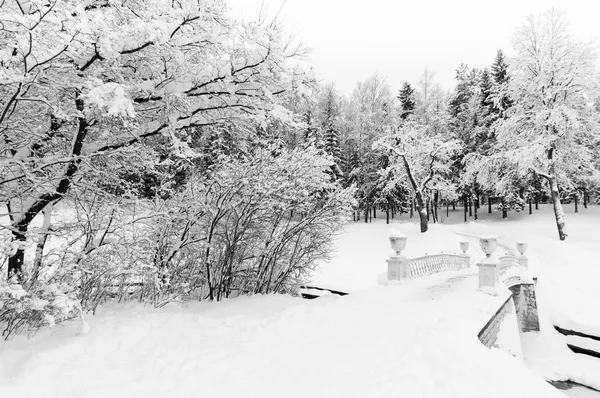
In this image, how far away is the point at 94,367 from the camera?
383 cm

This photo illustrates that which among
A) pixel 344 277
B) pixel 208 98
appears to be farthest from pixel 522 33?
pixel 208 98

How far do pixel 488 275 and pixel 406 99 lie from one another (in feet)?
93.9

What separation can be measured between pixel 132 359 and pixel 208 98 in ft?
11.4


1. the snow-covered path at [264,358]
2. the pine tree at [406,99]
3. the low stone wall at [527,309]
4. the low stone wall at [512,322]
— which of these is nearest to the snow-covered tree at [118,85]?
the snow-covered path at [264,358]

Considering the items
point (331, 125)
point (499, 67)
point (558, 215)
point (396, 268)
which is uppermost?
point (499, 67)

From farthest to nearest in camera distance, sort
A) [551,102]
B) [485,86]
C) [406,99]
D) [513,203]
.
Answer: [406,99]
[485,86]
[513,203]
[551,102]

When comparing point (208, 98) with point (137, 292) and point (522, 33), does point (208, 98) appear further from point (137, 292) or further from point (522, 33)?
point (522, 33)

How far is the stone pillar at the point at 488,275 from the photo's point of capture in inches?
334

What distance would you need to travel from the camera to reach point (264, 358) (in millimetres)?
4457

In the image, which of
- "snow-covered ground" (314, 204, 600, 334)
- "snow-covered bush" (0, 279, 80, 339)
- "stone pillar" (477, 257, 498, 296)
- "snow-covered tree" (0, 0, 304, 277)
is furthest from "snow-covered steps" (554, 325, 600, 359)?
"snow-covered bush" (0, 279, 80, 339)

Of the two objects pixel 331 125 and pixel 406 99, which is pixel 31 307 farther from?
pixel 406 99

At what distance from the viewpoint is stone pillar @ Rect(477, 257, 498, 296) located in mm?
8480

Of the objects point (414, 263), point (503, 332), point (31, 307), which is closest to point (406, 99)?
point (414, 263)

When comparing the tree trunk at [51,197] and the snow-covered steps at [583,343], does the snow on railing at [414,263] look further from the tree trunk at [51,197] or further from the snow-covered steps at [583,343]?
the tree trunk at [51,197]
